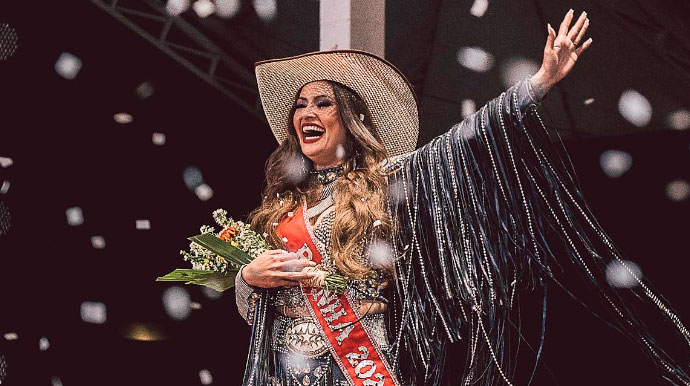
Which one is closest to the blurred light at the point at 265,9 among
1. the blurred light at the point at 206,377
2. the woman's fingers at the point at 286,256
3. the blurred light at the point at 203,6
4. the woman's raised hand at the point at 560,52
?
the blurred light at the point at 203,6

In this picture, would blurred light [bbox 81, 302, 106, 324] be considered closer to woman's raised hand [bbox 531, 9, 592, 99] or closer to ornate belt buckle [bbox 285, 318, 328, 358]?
ornate belt buckle [bbox 285, 318, 328, 358]

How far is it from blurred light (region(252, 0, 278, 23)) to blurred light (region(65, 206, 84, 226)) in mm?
997

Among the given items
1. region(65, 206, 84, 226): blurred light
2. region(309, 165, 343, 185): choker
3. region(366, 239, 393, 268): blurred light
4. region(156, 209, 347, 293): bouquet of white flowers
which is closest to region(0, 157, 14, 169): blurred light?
region(65, 206, 84, 226): blurred light

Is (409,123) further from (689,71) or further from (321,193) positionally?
(689,71)

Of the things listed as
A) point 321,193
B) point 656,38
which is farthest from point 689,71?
point 321,193

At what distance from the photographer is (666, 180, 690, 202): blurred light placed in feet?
8.32

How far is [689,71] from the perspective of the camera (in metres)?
2.61

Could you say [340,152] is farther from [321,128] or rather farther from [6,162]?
[6,162]

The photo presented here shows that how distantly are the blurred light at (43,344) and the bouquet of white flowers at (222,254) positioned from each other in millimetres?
1108

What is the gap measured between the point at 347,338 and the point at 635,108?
1.24 m

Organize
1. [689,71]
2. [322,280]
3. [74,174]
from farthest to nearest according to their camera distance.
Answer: [74,174], [689,71], [322,280]

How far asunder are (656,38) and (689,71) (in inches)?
5.5

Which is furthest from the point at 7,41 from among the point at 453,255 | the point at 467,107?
the point at 453,255

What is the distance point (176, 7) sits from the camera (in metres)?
3.45
